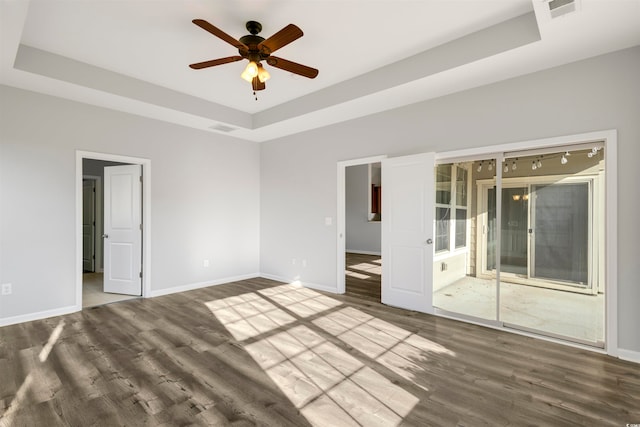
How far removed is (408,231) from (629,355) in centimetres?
242

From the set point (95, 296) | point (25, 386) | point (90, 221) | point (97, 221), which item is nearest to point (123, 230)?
point (95, 296)

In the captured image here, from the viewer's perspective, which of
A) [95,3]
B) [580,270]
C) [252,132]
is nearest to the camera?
[95,3]

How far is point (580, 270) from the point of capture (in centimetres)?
330

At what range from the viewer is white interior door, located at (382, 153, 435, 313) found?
4184 mm

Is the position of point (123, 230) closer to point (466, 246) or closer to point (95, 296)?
point (95, 296)

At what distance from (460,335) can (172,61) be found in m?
4.53

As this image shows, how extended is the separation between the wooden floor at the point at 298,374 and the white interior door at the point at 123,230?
3.41 ft

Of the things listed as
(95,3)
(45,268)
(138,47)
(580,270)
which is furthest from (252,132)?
(580,270)

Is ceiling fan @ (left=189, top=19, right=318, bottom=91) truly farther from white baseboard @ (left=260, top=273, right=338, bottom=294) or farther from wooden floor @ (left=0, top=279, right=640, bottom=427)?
white baseboard @ (left=260, top=273, right=338, bottom=294)

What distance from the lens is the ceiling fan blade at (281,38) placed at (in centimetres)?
247

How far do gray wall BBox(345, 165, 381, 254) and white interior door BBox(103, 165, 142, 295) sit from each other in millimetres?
6857

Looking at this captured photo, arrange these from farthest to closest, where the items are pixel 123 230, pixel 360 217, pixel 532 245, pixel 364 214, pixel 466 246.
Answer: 1. pixel 360 217
2. pixel 364 214
3. pixel 123 230
4. pixel 466 246
5. pixel 532 245

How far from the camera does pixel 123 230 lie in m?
5.13

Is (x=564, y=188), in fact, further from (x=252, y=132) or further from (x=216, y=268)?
(x=216, y=268)
